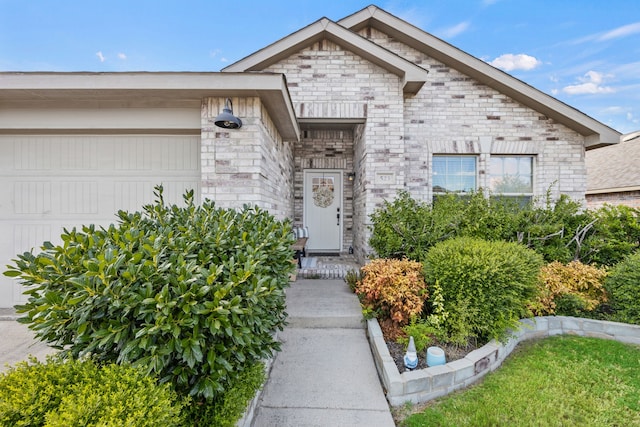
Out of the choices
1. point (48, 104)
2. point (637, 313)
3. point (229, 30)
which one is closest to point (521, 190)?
point (637, 313)

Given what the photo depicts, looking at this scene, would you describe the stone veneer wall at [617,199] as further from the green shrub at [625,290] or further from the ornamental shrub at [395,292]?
the ornamental shrub at [395,292]

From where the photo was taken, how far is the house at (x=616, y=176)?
27.8 ft

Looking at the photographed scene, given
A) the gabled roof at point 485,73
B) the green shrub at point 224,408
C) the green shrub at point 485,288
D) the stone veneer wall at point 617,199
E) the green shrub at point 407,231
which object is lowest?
the green shrub at point 224,408

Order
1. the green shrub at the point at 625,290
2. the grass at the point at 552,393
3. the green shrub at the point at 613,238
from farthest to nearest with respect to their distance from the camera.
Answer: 1. the green shrub at the point at 613,238
2. the green shrub at the point at 625,290
3. the grass at the point at 552,393

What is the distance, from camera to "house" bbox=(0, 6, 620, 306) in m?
Answer: 3.42

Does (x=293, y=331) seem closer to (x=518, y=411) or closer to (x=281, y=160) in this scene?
(x=518, y=411)

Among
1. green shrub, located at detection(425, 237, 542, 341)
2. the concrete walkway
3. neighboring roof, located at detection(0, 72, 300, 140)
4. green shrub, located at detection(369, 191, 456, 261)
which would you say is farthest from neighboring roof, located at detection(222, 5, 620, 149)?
the concrete walkway

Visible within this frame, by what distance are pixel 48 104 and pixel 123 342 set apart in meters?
3.73

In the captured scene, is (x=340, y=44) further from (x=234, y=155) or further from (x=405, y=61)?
(x=234, y=155)

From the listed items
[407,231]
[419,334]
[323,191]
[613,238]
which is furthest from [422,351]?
[323,191]

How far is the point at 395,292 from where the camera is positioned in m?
3.12

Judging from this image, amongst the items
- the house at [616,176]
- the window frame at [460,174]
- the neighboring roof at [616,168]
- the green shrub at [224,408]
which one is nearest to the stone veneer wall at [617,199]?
the house at [616,176]

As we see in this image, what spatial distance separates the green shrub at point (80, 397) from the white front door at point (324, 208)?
599cm

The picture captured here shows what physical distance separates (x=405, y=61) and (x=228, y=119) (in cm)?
348
